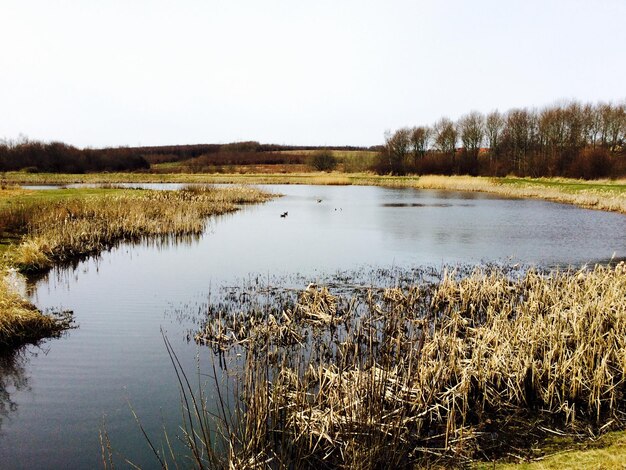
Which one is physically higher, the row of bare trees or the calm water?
the row of bare trees

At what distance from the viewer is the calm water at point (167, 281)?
5.62 m

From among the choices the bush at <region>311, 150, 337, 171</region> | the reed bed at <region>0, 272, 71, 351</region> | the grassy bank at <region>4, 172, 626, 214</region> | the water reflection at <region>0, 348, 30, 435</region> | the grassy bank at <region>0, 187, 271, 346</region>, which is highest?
the bush at <region>311, 150, 337, 171</region>

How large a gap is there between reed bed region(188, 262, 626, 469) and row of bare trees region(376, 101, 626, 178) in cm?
4969

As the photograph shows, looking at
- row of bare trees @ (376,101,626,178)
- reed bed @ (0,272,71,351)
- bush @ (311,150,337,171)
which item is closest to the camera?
reed bed @ (0,272,71,351)

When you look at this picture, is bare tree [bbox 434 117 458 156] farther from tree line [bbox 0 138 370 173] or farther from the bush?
tree line [bbox 0 138 370 173]

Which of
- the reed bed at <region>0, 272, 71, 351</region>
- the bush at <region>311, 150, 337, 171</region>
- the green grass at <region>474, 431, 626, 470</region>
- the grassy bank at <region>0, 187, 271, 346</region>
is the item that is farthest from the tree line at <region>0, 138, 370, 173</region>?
the green grass at <region>474, 431, 626, 470</region>

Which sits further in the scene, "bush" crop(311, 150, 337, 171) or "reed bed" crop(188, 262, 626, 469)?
"bush" crop(311, 150, 337, 171)

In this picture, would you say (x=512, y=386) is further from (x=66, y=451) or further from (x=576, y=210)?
(x=576, y=210)

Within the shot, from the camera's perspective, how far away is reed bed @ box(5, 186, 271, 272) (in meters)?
14.2

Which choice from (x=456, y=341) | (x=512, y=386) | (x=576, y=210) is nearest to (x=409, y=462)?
(x=512, y=386)

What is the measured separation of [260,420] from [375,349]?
11.9ft

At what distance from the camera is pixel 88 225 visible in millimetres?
17703

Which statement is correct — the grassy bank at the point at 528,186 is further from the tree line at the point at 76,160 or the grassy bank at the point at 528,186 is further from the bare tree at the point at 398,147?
the tree line at the point at 76,160

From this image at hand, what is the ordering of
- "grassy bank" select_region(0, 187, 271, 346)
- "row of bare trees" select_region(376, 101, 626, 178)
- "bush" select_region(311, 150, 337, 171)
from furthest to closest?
"bush" select_region(311, 150, 337, 171) < "row of bare trees" select_region(376, 101, 626, 178) < "grassy bank" select_region(0, 187, 271, 346)
